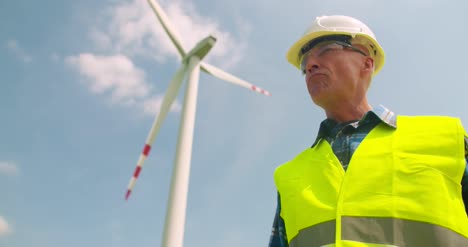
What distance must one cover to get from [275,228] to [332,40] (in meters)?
2.02

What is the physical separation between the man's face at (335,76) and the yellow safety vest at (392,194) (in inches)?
24.2

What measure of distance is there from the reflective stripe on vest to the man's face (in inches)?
55.4

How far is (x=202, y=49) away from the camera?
21.1 meters

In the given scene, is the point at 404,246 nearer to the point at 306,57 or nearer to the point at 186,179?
the point at 306,57

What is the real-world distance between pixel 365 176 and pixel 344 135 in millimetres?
725

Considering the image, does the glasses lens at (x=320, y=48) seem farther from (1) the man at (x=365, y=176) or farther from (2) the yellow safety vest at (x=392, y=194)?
(2) the yellow safety vest at (x=392, y=194)

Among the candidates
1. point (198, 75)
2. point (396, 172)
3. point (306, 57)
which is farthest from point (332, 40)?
point (198, 75)

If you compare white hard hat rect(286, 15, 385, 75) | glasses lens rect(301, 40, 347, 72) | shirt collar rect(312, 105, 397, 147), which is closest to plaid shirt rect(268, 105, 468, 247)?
shirt collar rect(312, 105, 397, 147)

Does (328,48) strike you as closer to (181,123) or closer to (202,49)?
(181,123)

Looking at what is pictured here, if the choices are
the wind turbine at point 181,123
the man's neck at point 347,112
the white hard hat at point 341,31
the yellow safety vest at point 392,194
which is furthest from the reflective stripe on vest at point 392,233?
the wind turbine at point 181,123

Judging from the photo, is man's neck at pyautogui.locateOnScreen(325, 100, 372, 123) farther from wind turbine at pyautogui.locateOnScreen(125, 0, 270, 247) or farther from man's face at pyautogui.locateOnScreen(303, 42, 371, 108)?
wind turbine at pyautogui.locateOnScreen(125, 0, 270, 247)

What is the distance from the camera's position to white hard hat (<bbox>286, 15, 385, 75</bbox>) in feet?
14.7

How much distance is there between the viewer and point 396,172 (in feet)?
9.99

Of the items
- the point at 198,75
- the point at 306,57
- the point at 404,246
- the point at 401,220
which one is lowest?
the point at 404,246
